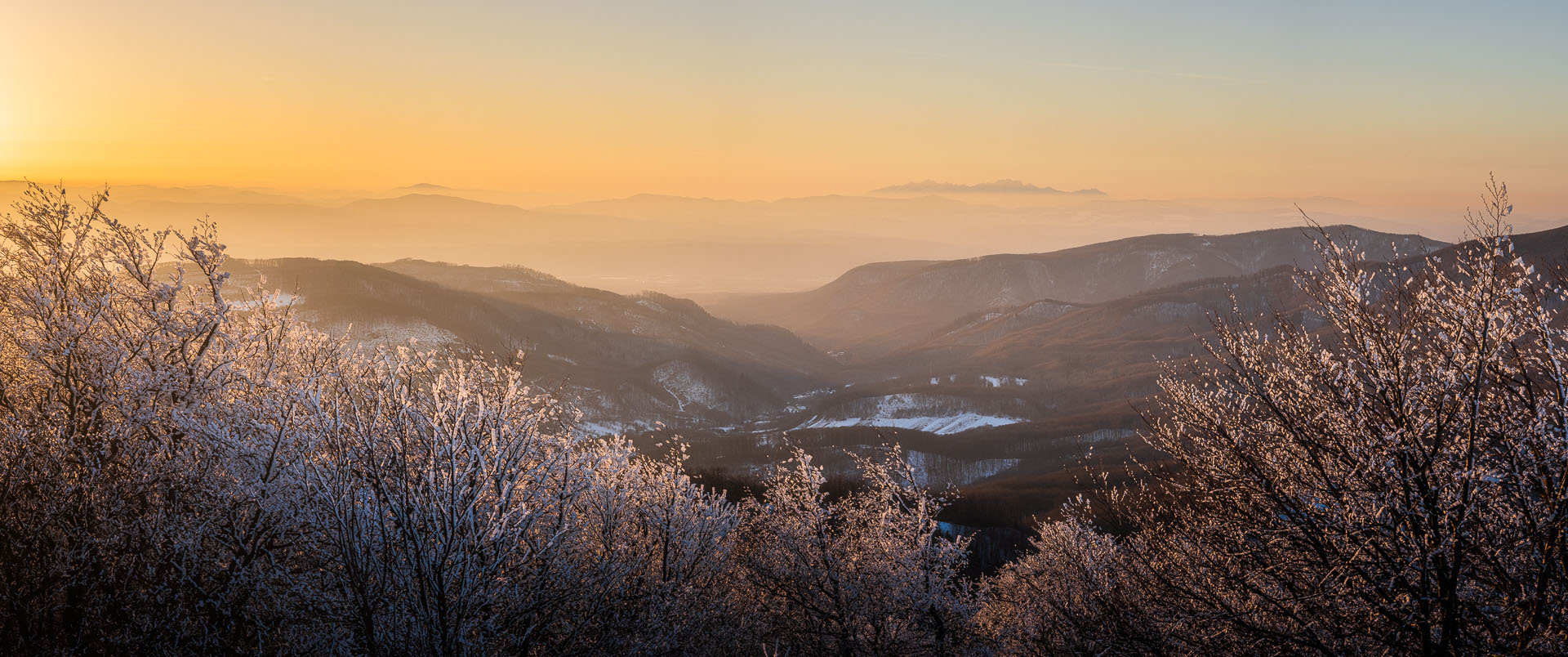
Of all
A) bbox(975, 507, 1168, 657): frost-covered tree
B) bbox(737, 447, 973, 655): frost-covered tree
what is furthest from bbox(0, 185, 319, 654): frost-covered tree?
bbox(737, 447, 973, 655): frost-covered tree

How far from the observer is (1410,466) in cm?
1062

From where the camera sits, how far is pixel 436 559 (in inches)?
550

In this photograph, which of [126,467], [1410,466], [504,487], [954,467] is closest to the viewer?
[1410,466]

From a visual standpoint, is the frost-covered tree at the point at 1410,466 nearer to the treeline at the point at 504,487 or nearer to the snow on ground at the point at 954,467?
the treeline at the point at 504,487

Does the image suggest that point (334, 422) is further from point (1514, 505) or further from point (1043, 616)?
point (1043, 616)

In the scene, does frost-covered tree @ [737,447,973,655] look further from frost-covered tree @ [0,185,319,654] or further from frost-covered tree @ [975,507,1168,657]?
frost-covered tree @ [0,185,319,654]

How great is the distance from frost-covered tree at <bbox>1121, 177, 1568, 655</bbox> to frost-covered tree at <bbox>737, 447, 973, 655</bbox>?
16980 millimetres

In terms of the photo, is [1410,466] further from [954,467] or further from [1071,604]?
[954,467]

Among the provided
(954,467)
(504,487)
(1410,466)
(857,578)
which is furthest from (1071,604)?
(954,467)

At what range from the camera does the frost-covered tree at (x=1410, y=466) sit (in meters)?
10.1

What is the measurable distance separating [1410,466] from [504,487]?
50.5 feet

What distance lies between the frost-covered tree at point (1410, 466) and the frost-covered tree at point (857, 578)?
16980 millimetres

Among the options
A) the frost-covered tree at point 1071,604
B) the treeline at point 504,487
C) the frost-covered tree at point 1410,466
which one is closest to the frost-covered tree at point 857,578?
the frost-covered tree at point 1071,604

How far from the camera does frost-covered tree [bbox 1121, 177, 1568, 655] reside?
10.1m
